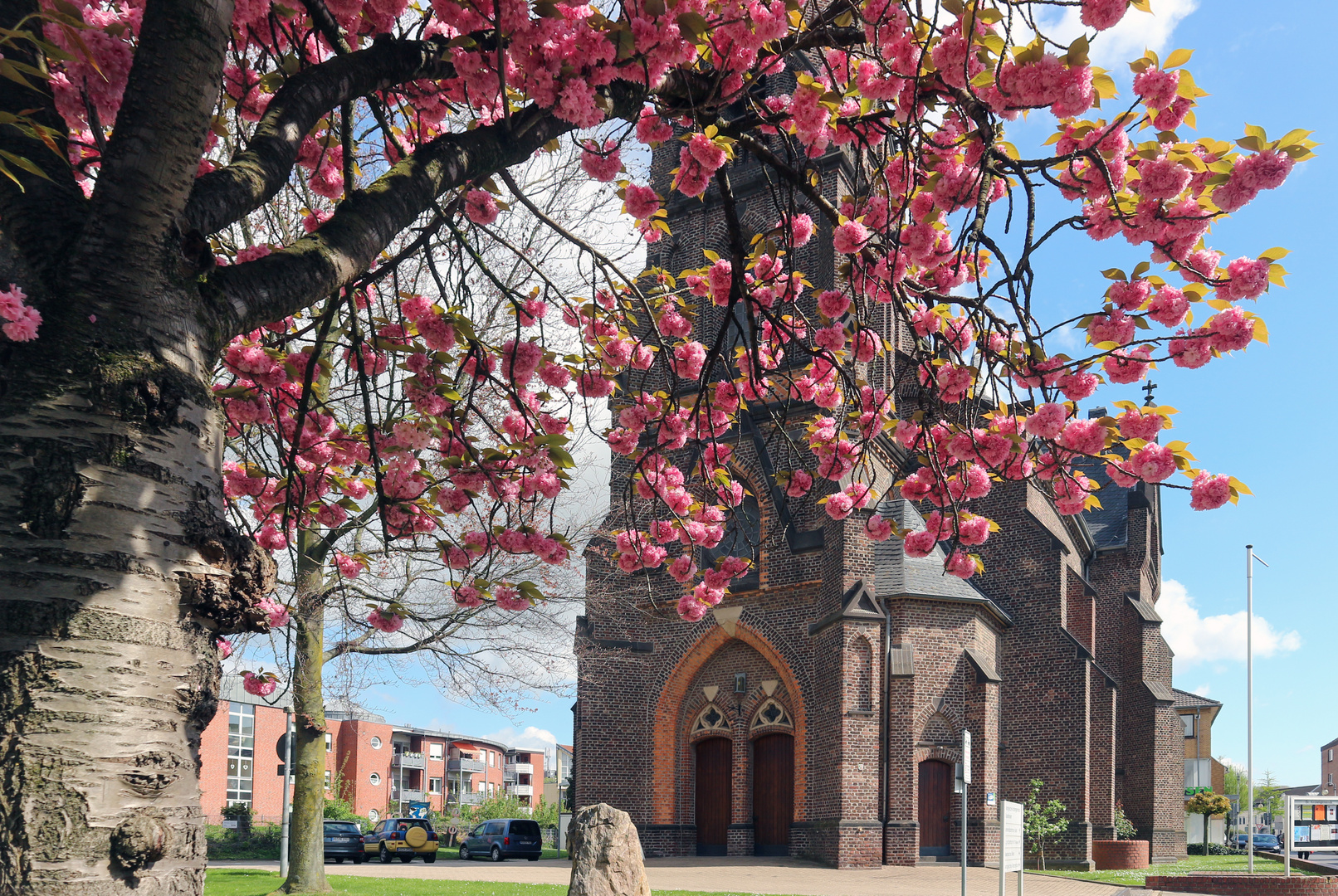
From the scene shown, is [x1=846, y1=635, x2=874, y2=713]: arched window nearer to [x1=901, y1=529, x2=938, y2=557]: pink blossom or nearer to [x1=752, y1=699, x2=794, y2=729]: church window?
[x1=752, y1=699, x2=794, y2=729]: church window

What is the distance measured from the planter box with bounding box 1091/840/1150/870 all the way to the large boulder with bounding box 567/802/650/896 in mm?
19485

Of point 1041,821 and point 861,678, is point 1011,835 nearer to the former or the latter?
point 861,678

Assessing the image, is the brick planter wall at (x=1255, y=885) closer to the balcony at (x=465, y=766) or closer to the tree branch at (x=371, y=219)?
the tree branch at (x=371, y=219)

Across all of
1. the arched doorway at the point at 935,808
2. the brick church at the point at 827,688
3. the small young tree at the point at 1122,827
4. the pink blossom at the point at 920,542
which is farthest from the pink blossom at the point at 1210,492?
the small young tree at the point at 1122,827

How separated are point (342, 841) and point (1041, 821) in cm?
1984

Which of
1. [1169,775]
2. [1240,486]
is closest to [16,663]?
[1240,486]

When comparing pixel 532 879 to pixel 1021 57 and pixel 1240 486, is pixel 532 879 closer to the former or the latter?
pixel 1240 486

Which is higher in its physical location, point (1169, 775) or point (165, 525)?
point (165, 525)

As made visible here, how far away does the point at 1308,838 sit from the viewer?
5978cm

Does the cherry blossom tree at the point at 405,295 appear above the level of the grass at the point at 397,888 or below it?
above

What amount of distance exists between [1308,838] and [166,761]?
71.9 m

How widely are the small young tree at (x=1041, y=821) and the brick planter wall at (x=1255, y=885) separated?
5.51 m

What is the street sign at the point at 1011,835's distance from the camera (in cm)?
1224

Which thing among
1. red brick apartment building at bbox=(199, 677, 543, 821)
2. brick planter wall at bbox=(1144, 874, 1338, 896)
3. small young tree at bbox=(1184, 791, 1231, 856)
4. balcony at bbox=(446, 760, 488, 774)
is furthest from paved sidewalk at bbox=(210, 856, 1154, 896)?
balcony at bbox=(446, 760, 488, 774)
